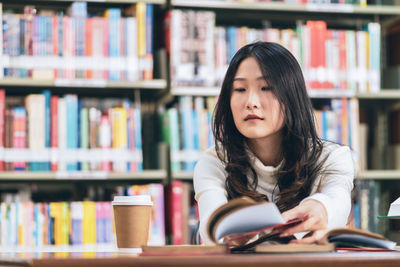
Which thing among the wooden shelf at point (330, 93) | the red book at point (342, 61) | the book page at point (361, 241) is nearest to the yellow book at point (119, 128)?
the wooden shelf at point (330, 93)

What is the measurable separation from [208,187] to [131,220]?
297 mm

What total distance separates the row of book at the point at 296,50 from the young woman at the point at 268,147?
128 centimetres

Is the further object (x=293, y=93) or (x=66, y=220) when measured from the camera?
(x=66, y=220)

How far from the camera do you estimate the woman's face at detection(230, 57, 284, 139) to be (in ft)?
4.61

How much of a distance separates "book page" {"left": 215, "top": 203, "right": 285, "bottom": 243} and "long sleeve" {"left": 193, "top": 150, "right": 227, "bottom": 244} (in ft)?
1.19

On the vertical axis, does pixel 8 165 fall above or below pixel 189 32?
below

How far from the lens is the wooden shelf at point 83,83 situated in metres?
2.71

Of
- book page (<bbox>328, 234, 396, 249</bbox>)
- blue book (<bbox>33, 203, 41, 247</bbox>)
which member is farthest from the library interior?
book page (<bbox>328, 234, 396, 249</bbox>)

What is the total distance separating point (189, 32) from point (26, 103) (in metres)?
0.72

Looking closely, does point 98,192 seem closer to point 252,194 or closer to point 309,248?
point 252,194

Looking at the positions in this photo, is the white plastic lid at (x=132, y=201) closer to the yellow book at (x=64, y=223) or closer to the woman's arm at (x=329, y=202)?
the woman's arm at (x=329, y=202)

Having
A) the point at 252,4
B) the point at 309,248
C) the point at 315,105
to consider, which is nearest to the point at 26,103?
the point at 252,4

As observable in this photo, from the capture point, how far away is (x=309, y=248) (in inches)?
35.9

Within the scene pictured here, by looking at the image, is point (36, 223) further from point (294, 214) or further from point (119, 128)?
point (294, 214)
